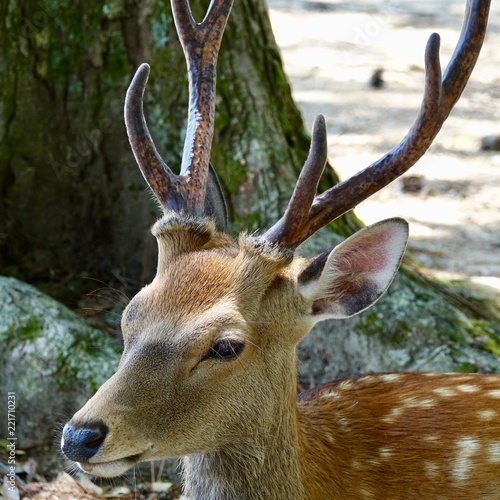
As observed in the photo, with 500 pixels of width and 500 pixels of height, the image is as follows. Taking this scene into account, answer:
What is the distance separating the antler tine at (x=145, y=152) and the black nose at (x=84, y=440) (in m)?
1.00

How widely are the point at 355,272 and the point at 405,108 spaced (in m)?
6.33

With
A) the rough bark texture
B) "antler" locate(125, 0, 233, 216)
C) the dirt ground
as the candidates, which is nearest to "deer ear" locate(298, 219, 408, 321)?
"antler" locate(125, 0, 233, 216)

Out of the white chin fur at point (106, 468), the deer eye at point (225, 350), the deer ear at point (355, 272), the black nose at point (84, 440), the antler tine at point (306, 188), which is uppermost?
the antler tine at point (306, 188)

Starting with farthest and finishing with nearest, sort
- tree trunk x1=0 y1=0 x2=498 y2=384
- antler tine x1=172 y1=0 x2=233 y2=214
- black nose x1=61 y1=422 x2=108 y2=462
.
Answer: tree trunk x1=0 y1=0 x2=498 y2=384 < antler tine x1=172 y1=0 x2=233 y2=214 < black nose x1=61 y1=422 x2=108 y2=462

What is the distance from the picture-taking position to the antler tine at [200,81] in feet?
12.1

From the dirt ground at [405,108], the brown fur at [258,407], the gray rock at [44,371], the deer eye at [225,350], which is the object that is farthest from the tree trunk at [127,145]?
the deer eye at [225,350]

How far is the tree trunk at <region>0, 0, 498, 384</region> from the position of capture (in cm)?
504

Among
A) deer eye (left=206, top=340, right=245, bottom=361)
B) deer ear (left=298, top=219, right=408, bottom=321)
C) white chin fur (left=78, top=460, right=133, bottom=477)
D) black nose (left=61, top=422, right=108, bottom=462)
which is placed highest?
deer ear (left=298, top=219, right=408, bottom=321)

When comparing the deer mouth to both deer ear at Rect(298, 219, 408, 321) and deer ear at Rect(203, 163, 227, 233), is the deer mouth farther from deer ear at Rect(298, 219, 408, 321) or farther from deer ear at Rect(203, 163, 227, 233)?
deer ear at Rect(203, 163, 227, 233)

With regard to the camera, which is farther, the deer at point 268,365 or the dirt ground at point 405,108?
the dirt ground at point 405,108

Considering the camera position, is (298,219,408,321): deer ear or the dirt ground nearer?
(298,219,408,321): deer ear

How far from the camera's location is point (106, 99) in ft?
17.4

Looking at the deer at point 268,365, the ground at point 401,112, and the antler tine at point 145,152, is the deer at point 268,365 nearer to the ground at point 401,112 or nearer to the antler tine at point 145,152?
→ the antler tine at point 145,152

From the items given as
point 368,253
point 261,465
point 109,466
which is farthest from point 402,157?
point 109,466
